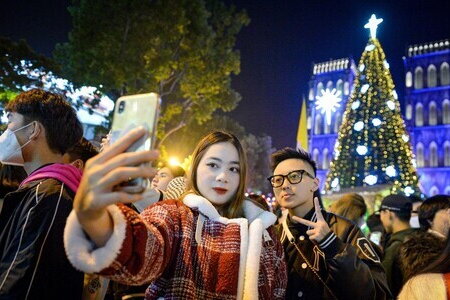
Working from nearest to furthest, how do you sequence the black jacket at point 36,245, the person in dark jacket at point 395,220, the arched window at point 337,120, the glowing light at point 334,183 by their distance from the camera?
the black jacket at point 36,245 < the person in dark jacket at point 395,220 < the glowing light at point 334,183 < the arched window at point 337,120

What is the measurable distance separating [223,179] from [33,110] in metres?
1.36

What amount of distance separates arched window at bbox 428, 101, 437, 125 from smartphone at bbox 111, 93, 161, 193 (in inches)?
1811

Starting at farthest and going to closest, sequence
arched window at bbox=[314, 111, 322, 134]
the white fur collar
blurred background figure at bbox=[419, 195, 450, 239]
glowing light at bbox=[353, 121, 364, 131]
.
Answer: arched window at bbox=[314, 111, 322, 134]
glowing light at bbox=[353, 121, 364, 131]
blurred background figure at bbox=[419, 195, 450, 239]
the white fur collar

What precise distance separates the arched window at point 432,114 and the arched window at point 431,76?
7.05ft

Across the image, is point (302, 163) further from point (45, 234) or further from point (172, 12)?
point (172, 12)

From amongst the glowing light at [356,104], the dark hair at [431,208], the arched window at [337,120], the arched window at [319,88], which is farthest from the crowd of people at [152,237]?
the arched window at [319,88]

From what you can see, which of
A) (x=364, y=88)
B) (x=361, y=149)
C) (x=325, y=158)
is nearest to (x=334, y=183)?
(x=361, y=149)

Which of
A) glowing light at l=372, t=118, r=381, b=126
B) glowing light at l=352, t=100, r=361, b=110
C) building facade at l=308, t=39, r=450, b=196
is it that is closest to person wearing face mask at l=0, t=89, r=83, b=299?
glowing light at l=372, t=118, r=381, b=126

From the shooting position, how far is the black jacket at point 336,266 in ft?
8.43

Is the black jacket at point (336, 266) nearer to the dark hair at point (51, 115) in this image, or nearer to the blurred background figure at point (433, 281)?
the blurred background figure at point (433, 281)

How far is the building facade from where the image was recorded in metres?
40.2

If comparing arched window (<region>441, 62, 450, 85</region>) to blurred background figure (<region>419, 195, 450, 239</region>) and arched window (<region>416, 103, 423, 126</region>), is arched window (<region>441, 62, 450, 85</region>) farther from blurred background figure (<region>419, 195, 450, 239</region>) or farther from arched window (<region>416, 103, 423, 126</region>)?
blurred background figure (<region>419, 195, 450, 239</region>)

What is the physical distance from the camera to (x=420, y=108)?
4244cm

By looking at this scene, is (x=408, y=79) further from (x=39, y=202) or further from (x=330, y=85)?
(x=39, y=202)
